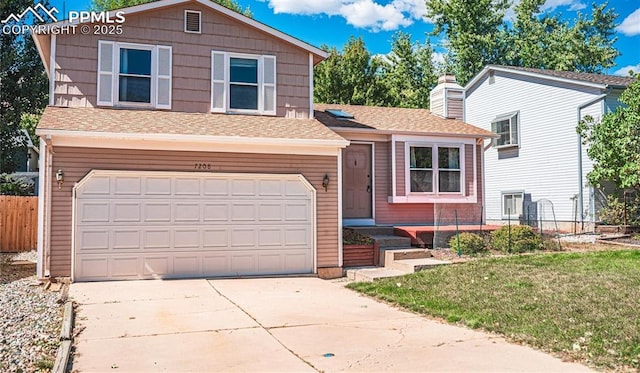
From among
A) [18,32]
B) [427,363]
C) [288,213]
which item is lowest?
[427,363]

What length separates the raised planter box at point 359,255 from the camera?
12.0 metres

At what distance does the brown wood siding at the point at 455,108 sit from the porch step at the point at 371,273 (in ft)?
23.6

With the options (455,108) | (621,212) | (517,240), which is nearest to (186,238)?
(517,240)

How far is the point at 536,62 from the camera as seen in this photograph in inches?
1283

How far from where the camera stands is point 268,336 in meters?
6.30

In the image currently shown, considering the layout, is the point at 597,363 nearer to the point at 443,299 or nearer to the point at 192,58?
the point at 443,299

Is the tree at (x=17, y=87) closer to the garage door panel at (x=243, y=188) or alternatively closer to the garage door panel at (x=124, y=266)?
the garage door panel at (x=124, y=266)

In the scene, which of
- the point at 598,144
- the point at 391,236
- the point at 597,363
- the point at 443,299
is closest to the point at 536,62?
the point at 598,144

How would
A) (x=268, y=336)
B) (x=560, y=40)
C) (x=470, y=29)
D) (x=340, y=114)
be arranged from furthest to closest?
1. (x=470, y=29)
2. (x=560, y=40)
3. (x=340, y=114)
4. (x=268, y=336)

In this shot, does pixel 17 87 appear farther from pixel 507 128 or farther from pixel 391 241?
pixel 507 128

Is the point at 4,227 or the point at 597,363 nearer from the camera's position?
the point at 597,363

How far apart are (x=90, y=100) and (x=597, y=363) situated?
10045 millimetres

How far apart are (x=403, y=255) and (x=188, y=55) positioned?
21.0 ft

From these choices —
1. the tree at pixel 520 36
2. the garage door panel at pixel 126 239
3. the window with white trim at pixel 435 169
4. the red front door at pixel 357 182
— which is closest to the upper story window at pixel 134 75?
the garage door panel at pixel 126 239
